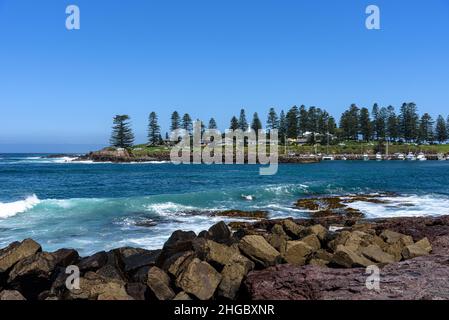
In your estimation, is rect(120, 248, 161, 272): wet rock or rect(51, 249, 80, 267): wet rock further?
rect(51, 249, 80, 267): wet rock

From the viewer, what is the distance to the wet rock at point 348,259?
9.33 m

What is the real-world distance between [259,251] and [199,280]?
1.99 meters

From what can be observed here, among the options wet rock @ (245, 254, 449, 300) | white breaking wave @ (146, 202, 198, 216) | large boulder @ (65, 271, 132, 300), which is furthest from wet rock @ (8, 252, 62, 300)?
white breaking wave @ (146, 202, 198, 216)

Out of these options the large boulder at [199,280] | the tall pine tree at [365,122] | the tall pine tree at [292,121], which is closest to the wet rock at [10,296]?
the large boulder at [199,280]

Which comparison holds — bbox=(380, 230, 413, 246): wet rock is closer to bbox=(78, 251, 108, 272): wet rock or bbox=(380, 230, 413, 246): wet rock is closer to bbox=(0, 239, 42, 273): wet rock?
bbox=(78, 251, 108, 272): wet rock

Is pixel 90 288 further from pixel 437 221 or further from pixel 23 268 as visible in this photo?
pixel 437 221

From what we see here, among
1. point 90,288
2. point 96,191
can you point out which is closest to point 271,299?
point 90,288

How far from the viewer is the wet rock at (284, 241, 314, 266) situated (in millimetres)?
10438

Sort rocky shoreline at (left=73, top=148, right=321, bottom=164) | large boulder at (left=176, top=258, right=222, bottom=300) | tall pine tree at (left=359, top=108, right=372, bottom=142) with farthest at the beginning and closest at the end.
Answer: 1. tall pine tree at (left=359, top=108, right=372, bottom=142)
2. rocky shoreline at (left=73, top=148, right=321, bottom=164)
3. large boulder at (left=176, top=258, right=222, bottom=300)

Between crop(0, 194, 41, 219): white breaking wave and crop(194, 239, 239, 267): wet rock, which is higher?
crop(194, 239, 239, 267): wet rock

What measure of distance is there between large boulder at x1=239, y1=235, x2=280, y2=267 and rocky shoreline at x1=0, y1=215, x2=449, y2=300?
0.02 meters

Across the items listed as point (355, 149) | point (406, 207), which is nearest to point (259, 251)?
point (406, 207)

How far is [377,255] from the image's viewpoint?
977 cm

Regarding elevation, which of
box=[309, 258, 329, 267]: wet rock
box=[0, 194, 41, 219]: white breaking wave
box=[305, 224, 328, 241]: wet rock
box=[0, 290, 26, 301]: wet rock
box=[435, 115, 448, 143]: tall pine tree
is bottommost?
box=[0, 194, 41, 219]: white breaking wave
